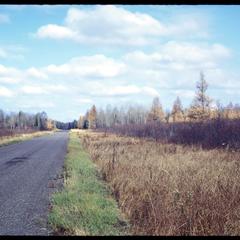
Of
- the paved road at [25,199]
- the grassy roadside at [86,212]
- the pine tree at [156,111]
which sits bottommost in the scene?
the paved road at [25,199]

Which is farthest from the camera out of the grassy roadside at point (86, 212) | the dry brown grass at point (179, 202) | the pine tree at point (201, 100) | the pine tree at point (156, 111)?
the pine tree at point (156, 111)

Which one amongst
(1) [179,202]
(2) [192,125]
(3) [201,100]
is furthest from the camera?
(3) [201,100]

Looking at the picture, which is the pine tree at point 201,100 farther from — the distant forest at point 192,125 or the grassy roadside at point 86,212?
the grassy roadside at point 86,212

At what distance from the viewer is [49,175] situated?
14.2m

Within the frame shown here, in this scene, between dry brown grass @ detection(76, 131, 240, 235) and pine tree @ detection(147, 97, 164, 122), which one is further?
pine tree @ detection(147, 97, 164, 122)

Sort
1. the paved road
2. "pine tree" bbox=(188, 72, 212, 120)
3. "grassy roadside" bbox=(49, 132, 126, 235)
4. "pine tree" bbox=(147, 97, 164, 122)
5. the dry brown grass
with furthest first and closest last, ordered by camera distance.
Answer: "pine tree" bbox=(147, 97, 164, 122), "pine tree" bbox=(188, 72, 212, 120), the paved road, "grassy roadside" bbox=(49, 132, 126, 235), the dry brown grass

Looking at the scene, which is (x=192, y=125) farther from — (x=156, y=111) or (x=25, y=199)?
(x=156, y=111)

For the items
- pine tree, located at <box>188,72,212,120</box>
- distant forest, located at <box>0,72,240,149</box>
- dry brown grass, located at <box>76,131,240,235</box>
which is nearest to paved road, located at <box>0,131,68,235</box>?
dry brown grass, located at <box>76,131,240,235</box>

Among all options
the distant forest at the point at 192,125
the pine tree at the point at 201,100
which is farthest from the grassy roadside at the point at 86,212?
the pine tree at the point at 201,100

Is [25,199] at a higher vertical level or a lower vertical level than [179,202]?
lower

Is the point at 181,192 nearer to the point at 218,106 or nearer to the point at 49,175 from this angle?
the point at 49,175

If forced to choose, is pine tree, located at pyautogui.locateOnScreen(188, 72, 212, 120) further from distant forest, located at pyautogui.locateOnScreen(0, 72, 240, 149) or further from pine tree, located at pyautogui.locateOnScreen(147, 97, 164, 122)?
pine tree, located at pyautogui.locateOnScreen(147, 97, 164, 122)

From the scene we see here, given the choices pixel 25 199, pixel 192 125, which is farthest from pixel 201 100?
pixel 25 199
